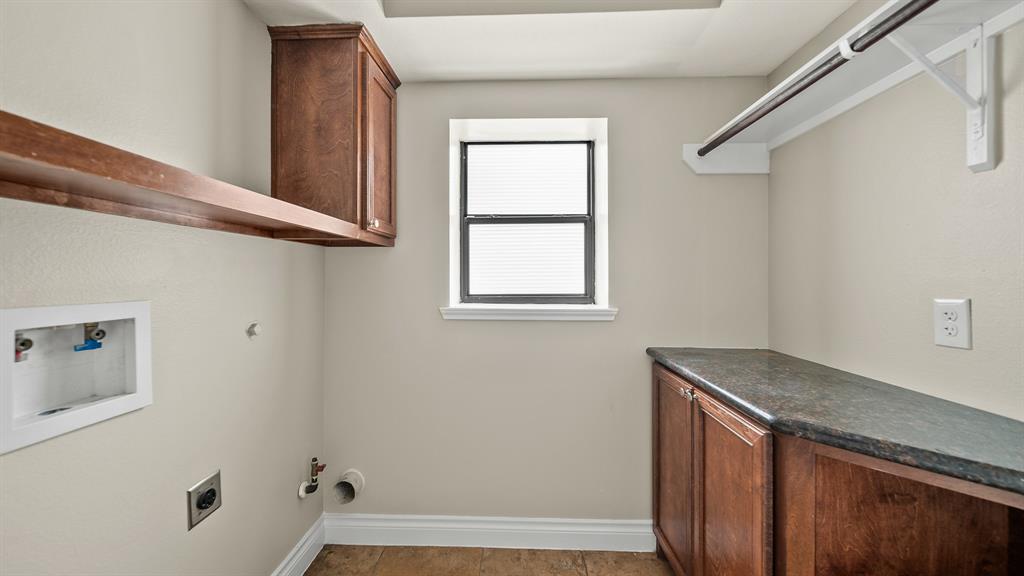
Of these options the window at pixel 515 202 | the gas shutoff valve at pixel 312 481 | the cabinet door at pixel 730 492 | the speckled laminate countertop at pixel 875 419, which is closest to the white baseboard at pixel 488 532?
the gas shutoff valve at pixel 312 481

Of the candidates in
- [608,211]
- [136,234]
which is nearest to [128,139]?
[136,234]

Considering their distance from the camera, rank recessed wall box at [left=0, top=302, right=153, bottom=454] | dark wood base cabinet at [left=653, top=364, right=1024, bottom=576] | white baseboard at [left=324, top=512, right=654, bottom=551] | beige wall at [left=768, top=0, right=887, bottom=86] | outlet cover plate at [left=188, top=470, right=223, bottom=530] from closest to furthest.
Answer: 1. recessed wall box at [left=0, top=302, right=153, bottom=454]
2. dark wood base cabinet at [left=653, top=364, right=1024, bottom=576]
3. outlet cover plate at [left=188, top=470, right=223, bottom=530]
4. beige wall at [left=768, top=0, right=887, bottom=86]
5. white baseboard at [left=324, top=512, right=654, bottom=551]

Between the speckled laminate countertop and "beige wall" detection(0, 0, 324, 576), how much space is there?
160cm

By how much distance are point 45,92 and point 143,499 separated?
982 millimetres

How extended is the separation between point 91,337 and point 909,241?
2.24 metres

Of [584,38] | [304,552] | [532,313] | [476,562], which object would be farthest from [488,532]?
[584,38]

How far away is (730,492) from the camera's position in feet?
4.16

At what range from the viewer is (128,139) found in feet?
3.54

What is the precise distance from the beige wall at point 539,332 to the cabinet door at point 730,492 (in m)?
0.56

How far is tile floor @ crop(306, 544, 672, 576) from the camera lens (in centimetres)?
186

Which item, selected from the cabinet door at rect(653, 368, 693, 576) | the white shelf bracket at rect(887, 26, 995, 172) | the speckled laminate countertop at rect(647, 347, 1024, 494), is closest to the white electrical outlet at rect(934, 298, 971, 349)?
the speckled laminate countertop at rect(647, 347, 1024, 494)

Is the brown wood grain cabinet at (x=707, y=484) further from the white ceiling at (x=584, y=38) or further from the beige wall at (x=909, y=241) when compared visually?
the white ceiling at (x=584, y=38)

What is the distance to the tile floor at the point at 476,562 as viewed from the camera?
186cm

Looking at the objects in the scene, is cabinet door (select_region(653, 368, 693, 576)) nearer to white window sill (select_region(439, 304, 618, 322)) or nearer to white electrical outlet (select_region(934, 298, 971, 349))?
white window sill (select_region(439, 304, 618, 322))
